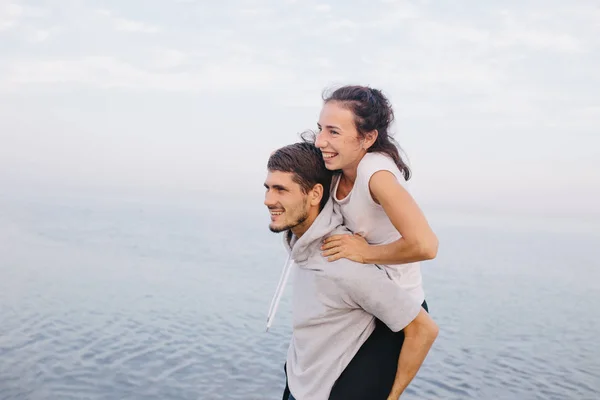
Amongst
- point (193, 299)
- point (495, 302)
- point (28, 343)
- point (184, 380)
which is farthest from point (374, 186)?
point (495, 302)

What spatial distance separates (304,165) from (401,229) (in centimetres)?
69

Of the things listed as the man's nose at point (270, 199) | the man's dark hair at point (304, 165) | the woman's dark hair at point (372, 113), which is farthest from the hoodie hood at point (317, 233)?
the woman's dark hair at point (372, 113)

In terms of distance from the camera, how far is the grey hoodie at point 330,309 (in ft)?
10.2

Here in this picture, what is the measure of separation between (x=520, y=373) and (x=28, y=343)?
42.5ft

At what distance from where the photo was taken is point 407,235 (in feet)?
10.6

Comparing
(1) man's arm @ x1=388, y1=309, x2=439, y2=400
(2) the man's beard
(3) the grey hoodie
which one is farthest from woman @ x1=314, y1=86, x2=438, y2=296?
(1) man's arm @ x1=388, y1=309, x2=439, y2=400

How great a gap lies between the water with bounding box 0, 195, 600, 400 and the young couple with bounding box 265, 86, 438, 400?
33.9ft

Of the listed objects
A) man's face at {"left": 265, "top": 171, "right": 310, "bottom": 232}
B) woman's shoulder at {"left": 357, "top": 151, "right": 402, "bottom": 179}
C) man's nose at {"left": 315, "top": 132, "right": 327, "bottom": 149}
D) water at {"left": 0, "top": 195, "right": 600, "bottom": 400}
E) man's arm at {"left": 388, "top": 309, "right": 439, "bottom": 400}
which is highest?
man's nose at {"left": 315, "top": 132, "right": 327, "bottom": 149}

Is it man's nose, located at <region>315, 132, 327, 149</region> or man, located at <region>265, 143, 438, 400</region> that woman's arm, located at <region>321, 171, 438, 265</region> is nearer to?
man, located at <region>265, 143, 438, 400</region>

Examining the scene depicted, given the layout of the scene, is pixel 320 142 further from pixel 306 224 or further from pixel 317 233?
pixel 317 233

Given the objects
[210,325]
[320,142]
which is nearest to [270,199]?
[320,142]

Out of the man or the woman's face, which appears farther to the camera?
the woman's face

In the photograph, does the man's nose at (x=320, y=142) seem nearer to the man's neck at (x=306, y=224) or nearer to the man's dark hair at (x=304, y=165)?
the man's dark hair at (x=304, y=165)

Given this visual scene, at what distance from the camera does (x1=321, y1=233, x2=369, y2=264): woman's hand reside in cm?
322
